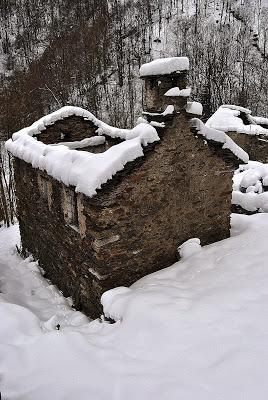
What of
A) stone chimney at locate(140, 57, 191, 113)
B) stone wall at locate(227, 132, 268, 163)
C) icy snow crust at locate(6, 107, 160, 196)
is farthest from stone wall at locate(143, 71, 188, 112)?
stone wall at locate(227, 132, 268, 163)

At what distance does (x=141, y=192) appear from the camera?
7293 mm

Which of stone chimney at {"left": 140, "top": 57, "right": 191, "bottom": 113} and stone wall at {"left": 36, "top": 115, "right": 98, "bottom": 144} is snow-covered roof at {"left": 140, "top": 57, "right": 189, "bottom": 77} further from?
stone wall at {"left": 36, "top": 115, "right": 98, "bottom": 144}

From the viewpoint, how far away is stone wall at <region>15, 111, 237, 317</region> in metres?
7.07

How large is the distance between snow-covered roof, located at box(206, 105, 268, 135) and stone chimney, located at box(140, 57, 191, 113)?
1435 centimetres

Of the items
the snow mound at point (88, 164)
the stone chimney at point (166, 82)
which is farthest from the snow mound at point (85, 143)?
the stone chimney at point (166, 82)

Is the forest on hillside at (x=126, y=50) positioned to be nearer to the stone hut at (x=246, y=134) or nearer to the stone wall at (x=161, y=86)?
the stone hut at (x=246, y=134)

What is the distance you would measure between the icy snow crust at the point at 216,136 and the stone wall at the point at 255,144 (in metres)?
13.2

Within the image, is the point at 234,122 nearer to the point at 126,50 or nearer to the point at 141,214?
the point at 141,214

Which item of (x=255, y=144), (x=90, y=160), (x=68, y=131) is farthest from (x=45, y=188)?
(x=255, y=144)

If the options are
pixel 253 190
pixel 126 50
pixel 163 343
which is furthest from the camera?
pixel 126 50

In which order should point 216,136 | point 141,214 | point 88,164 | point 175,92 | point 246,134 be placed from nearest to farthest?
1. point 88,164
2. point 175,92
3. point 141,214
4. point 216,136
5. point 246,134

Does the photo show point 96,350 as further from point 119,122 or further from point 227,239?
point 119,122

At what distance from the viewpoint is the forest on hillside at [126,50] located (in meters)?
32.6

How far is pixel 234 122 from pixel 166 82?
49.6ft
